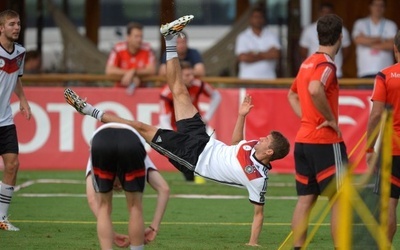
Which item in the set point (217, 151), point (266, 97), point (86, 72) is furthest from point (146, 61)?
point (217, 151)

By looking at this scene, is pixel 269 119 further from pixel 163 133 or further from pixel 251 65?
pixel 163 133

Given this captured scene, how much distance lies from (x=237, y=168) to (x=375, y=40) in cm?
941

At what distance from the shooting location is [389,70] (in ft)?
35.1

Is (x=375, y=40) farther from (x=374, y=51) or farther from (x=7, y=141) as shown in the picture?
(x=7, y=141)

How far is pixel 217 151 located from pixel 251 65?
8.98m

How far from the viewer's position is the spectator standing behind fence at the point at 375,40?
1967 cm

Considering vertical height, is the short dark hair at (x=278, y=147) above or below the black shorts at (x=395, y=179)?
above

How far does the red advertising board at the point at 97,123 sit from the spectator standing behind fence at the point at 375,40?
1.19 m

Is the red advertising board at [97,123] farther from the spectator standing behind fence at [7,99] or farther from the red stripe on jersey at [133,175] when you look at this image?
the red stripe on jersey at [133,175]

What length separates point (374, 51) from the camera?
1973 cm

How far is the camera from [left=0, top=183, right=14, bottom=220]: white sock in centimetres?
1298

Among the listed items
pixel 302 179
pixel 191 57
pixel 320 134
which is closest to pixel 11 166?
pixel 302 179

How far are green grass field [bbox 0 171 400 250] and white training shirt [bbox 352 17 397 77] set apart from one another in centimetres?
287

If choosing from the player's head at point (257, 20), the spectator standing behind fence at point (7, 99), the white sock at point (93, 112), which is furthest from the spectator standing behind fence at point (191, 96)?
the white sock at point (93, 112)
